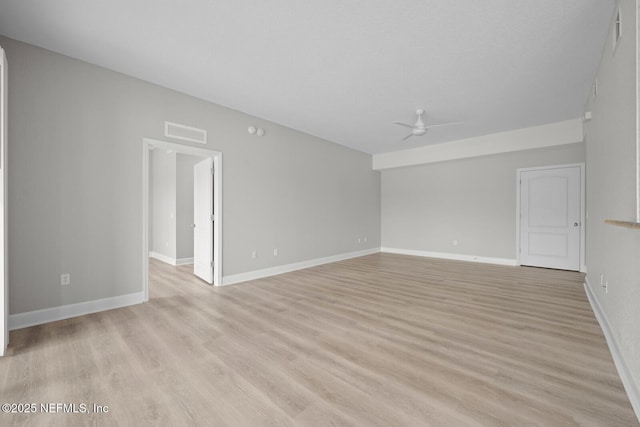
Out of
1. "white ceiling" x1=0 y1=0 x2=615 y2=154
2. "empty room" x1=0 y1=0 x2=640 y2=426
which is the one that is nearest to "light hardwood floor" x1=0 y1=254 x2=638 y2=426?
"empty room" x1=0 y1=0 x2=640 y2=426

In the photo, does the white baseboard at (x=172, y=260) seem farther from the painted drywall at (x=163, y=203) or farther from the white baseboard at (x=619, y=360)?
the white baseboard at (x=619, y=360)

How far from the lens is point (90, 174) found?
10.3ft

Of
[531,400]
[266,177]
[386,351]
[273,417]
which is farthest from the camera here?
[266,177]

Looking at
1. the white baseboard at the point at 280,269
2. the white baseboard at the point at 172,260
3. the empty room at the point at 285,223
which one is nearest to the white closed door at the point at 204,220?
the empty room at the point at 285,223

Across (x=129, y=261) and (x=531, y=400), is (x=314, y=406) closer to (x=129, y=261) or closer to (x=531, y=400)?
(x=531, y=400)

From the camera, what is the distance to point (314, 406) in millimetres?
1648

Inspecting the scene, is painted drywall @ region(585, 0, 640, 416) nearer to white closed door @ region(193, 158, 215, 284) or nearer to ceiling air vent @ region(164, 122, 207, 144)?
ceiling air vent @ region(164, 122, 207, 144)

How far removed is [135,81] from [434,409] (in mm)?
4613

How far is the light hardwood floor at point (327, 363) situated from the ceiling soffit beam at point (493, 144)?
119 inches

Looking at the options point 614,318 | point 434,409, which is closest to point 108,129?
point 434,409

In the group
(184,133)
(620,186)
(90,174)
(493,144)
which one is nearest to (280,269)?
(184,133)

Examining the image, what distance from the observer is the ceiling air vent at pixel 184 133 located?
12.4 feet

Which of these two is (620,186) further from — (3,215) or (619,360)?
(3,215)

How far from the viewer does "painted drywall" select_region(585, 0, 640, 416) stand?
173 cm
